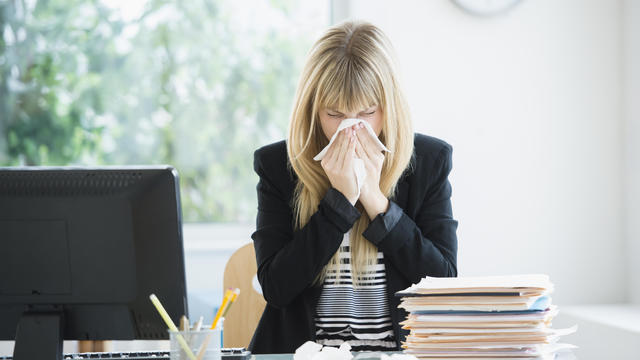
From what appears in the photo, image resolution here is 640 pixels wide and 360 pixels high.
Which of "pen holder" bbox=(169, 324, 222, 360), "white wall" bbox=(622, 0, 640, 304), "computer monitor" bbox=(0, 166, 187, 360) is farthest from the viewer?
"white wall" bbox=(622, 0, 640, 304)

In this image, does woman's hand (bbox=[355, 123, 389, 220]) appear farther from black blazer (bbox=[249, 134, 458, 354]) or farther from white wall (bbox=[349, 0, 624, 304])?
white wall (bbox=[349, 0, 624, 304])

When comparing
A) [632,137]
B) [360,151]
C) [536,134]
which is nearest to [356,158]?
[360,151]

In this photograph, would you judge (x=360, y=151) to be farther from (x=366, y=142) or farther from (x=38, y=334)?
(x=38, y=334)

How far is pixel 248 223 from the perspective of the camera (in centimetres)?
256

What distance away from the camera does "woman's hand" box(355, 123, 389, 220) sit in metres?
1.36

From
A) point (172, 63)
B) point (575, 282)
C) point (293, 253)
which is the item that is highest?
point (172, 63)

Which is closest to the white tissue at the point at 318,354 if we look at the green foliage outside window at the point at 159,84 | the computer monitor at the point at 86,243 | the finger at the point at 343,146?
the computer monitor at the point at 86,243

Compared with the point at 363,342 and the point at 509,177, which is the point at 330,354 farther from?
the point at 509,177

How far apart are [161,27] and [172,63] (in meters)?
0.14

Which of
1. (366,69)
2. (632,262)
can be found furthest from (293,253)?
(632,262)

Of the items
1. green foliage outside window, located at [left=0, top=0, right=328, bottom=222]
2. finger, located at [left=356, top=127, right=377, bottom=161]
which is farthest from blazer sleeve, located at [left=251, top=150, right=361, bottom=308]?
green foliage outside window, located at [left=0, top=0, right=328, bottom=222]

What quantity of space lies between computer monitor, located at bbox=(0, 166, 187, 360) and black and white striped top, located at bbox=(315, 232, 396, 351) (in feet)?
1.39

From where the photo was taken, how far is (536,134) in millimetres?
2434

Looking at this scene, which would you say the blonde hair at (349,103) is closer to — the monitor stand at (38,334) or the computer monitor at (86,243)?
the computer monitor at (86,243)
